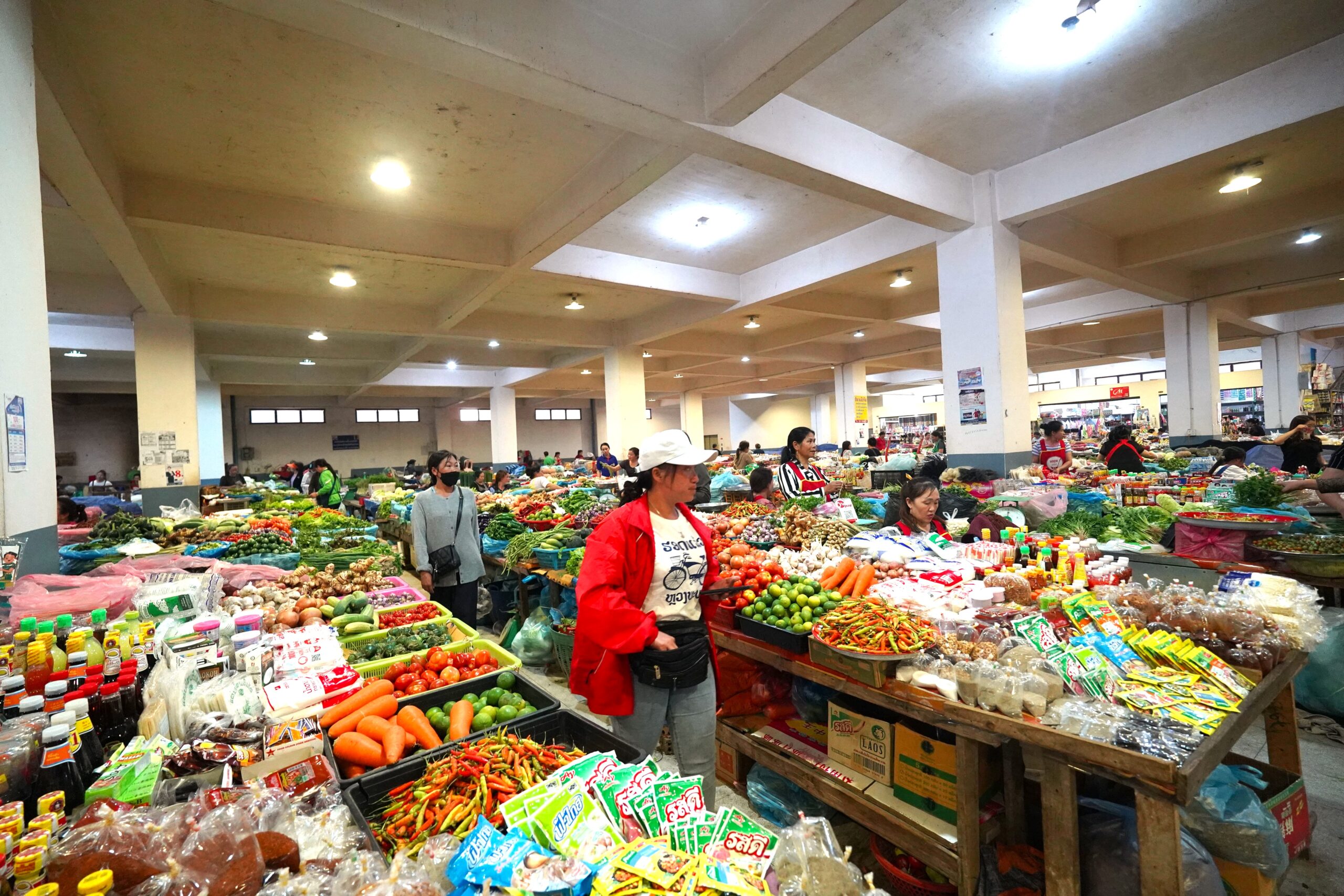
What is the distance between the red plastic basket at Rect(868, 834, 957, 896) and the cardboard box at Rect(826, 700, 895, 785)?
0.29m

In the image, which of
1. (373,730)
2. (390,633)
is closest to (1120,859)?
(373,730)

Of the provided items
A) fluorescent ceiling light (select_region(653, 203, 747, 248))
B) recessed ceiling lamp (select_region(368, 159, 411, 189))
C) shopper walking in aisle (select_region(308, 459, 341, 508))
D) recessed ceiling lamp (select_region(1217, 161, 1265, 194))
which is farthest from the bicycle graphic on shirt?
shopper walking in aisle (select_region(308, 459, 341, 508))

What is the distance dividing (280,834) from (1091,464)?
37.0 ft

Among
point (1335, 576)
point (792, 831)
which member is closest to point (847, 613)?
point (792, 831)

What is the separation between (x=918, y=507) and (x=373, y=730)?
3.70 m

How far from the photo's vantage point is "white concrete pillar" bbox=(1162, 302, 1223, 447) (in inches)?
419

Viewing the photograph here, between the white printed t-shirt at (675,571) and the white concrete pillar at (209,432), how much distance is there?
13982 mm

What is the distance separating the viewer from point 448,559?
504 centimetres

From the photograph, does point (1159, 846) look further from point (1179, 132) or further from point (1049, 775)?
point (1179, 132)

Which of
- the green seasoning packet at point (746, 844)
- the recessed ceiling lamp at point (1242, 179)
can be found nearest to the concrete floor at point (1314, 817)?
the green seasoning packet at point (746, 844)

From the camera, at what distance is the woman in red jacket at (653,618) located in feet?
8.26

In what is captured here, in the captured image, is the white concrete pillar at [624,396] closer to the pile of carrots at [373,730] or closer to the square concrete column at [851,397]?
the square concrete column at [851,397]

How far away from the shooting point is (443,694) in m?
2.55

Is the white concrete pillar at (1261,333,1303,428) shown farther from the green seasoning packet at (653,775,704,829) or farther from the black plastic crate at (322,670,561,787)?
the green seasoning packet at (653,775,704,829)
